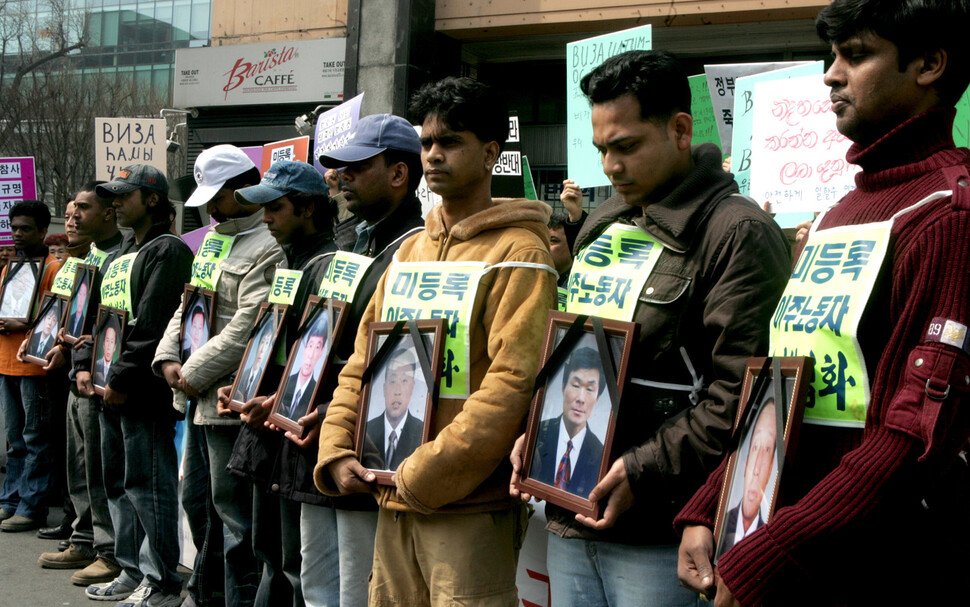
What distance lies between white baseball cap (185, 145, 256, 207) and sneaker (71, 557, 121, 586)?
2.38 m

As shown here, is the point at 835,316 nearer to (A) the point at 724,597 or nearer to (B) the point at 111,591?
(A) the point at 724,597

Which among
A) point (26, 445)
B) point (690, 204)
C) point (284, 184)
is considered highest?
point (284, 184)

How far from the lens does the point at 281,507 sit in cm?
372

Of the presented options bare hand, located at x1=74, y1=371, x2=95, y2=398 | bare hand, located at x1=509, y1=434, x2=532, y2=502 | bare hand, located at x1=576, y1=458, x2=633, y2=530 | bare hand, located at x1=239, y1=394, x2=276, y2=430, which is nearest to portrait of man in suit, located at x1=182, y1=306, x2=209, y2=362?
bare hand, located at x1=239, y1=394, x2=276, y2=430

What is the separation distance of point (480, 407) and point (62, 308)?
480 centimetres

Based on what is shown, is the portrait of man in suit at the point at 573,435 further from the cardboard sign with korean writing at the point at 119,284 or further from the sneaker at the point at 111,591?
the sneaker at the point at 111,591

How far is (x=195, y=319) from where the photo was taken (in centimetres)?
457

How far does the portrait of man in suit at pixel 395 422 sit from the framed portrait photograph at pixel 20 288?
5137 mm

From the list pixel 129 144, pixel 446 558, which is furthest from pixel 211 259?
pixel 129 144

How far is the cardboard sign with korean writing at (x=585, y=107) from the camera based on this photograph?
191 inches

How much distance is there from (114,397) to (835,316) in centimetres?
413

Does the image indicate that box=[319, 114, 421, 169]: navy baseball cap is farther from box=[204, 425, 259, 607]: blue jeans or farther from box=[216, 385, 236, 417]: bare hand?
box=[204, 425, 259, 607]: blue jeans

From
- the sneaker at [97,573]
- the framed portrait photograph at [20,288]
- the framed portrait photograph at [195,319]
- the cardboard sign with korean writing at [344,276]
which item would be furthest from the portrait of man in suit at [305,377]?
the framed portrait photograph at [20,288]

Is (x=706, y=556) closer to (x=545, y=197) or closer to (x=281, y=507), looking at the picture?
(x=281, y=507)
